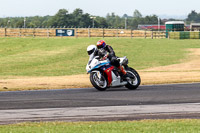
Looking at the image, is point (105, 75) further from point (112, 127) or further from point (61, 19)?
point (61, 19)

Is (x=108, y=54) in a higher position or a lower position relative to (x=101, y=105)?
higher

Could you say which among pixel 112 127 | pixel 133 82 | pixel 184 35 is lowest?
pixel 112 127

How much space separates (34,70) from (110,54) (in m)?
18.3

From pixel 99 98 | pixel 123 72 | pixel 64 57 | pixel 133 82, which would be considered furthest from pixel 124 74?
pixel 64 57

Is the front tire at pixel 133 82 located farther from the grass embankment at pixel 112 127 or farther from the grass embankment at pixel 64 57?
the grass embankment at pixel 64 57

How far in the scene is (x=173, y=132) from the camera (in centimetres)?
849

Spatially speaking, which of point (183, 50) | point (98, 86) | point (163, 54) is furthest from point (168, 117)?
point (183, 50)

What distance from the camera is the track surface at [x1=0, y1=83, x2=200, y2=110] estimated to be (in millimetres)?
12758

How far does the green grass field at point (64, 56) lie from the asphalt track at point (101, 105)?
1505 centimetres

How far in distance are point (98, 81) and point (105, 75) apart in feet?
1.05

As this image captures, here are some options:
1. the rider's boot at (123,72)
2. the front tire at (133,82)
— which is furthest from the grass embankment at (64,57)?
the rider's boot at (123,72)

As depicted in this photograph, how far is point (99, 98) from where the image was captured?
1397 centimetres

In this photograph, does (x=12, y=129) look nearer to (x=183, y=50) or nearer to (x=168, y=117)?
(x=168, y=117)

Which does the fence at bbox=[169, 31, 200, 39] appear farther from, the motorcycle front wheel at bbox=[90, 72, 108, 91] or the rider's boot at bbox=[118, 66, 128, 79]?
the motorcycle front wheel at bbox=[90, 72, 108, 91]
